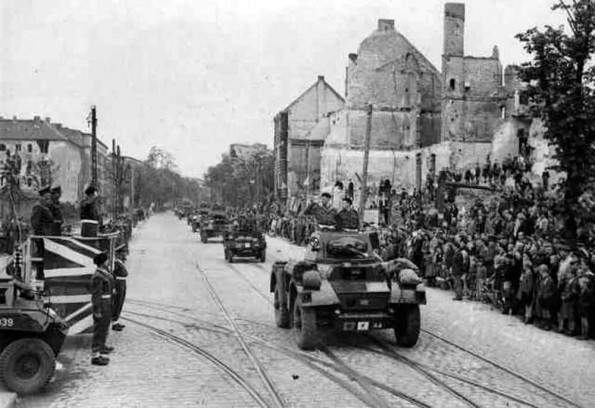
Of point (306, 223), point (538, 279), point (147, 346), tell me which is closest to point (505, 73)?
point (306, 223)

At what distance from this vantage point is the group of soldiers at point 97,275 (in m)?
11.2

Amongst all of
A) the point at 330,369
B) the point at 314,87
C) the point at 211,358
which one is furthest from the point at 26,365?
the point at 314,87

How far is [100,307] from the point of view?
1122 cm

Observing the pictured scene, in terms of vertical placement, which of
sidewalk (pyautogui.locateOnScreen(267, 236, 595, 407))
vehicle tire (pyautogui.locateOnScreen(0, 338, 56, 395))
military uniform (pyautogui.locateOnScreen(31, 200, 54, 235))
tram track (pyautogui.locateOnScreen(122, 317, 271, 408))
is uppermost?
military uniform (pyautogui.locateOnScreen(31, 200, 54, 235))

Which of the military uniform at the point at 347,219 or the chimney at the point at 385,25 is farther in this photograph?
the chimney at the point at 385,25

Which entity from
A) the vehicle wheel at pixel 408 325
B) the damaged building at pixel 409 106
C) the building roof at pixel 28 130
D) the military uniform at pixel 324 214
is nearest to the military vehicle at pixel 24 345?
the vehicle wheel at pixel 408 325

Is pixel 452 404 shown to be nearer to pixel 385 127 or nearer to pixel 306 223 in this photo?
pixel 306 223

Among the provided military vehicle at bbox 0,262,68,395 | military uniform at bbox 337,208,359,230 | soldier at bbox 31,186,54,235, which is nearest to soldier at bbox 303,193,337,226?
military uniform at bbox 337,208,359,230

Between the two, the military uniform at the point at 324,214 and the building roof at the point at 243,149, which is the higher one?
the building roof at the point at 243,149

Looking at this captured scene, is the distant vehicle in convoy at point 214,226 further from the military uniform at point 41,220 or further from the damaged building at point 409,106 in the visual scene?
the military uniform at point 41,220

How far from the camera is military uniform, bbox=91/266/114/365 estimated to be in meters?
11.1

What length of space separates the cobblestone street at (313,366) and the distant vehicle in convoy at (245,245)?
40.0ft

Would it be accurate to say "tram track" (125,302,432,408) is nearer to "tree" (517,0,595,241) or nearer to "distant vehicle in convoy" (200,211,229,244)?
"tree" (517,0,595,241)

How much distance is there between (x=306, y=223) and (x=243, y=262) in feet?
32.5
